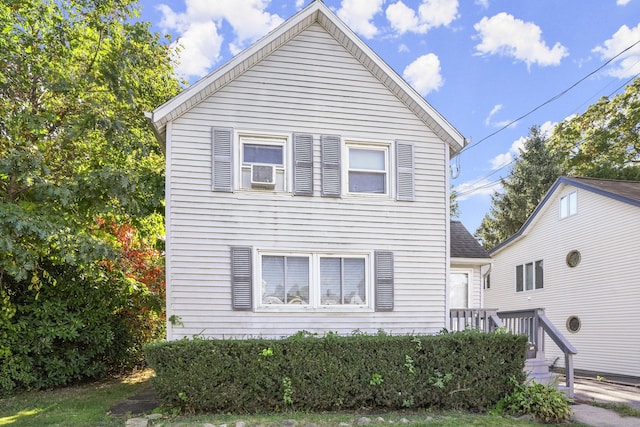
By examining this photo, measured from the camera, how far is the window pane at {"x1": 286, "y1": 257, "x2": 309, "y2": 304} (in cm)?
803

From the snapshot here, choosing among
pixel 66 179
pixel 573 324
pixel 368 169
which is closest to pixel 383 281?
pixel 368 169

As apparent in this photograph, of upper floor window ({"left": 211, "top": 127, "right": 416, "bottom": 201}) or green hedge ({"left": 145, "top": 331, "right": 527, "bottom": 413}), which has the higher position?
upper floor window ({"left": 211, "top": 127, "right": 416, "bottom": 201})

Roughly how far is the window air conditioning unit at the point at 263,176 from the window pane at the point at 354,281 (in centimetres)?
208

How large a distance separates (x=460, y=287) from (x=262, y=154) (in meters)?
6.72

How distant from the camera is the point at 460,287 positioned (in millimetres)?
11641

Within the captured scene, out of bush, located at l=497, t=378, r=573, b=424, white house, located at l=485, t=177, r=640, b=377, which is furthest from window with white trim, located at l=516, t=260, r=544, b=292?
bush, located at l=497, t=378, r=573, b=424

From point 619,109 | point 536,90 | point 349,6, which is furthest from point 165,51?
point 619,109

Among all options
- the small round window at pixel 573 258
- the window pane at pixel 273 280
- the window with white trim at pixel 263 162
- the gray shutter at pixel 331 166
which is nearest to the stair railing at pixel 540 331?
the gray shutter at pixel 331 166

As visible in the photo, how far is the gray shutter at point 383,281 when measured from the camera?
8.24 metres

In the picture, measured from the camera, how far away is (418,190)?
8.68m

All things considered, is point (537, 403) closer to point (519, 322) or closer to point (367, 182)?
point (519, 322)

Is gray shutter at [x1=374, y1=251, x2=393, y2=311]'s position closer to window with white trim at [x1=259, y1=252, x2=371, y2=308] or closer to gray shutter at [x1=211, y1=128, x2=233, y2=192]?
window with white trim at [x1=259, y1=252, x2=371, y2=308]

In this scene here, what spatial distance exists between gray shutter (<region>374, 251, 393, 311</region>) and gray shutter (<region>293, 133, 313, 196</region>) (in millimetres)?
1868

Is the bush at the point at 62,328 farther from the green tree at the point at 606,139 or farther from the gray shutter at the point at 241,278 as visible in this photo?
the green tree at the point at 606,139
